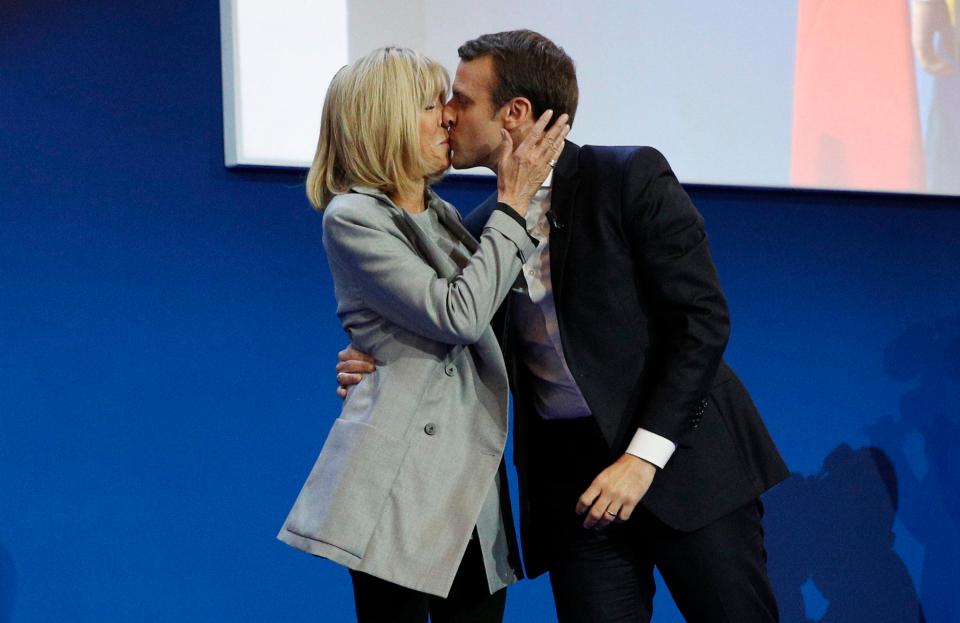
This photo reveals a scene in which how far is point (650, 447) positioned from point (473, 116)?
2.07ft

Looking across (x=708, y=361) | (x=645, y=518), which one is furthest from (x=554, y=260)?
(x=645, y=518)

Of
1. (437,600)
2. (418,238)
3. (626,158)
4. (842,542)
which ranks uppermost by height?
(626,158)

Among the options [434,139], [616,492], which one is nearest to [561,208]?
[434,139]

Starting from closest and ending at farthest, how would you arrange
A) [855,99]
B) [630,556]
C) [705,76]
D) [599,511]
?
1. [599,511]
2. [630,556]
3. [705,76]
4. [855,99]

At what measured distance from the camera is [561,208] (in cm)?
179

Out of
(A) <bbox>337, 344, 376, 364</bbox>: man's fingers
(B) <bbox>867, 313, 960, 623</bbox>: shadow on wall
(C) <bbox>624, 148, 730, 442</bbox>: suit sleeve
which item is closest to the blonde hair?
(A) <bbox>337, 344, 376, 364</bbox>: man's fingers

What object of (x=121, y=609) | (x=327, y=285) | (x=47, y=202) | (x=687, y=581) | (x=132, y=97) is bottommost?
(x=121, y=609)

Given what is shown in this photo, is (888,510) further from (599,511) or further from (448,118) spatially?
(448,118)

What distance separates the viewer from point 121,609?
2613 mm

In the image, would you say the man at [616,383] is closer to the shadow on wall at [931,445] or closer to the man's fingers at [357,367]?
the man's fingers at [357,367]

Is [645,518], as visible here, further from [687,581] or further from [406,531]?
[406,531]

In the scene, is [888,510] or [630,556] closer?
[630,556]

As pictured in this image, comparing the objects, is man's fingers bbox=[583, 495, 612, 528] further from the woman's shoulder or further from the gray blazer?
the woman's shoulder

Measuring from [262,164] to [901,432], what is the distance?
1.98 meters
